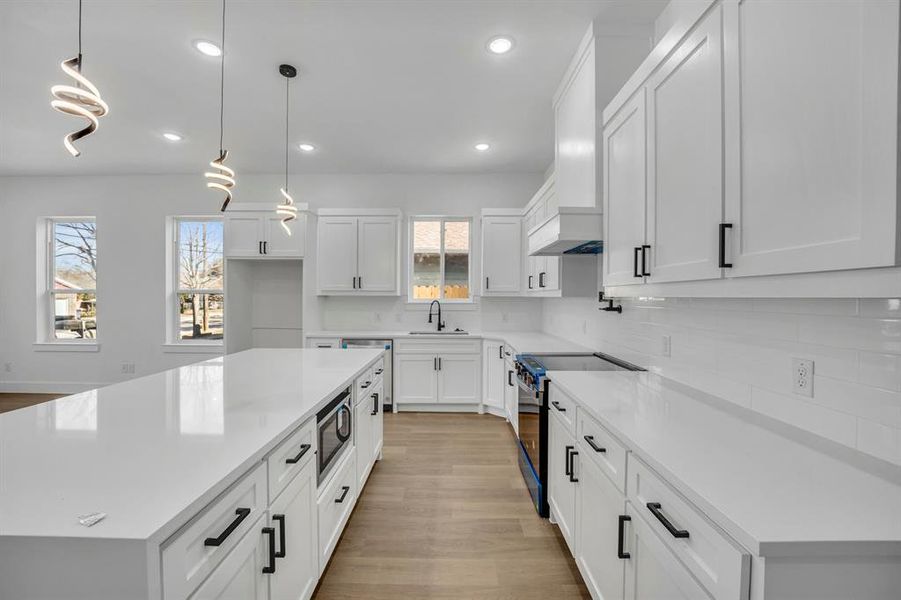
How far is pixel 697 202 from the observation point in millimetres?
1352

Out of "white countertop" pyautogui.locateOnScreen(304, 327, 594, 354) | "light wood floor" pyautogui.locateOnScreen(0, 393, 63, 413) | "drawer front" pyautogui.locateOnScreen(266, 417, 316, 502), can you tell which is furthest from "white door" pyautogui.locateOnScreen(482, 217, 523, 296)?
"light wood floor" pyautogui.locateOnScreen(0, 393, 63, 413)

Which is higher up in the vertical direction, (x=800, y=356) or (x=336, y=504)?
(x=800, y=356)

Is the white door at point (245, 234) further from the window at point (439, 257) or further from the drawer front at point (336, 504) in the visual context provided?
the drawer front at point (336, 504)

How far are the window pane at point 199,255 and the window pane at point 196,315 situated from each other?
0.49 feet

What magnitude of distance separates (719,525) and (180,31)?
3.59 meters

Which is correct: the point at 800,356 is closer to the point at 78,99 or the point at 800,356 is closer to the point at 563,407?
the point at 563,407

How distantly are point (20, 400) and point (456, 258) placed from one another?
6.09 metres

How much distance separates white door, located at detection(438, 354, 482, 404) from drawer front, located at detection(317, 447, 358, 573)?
2.25m

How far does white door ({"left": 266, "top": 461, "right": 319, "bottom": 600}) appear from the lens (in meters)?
1.27

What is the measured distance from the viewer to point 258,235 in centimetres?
471

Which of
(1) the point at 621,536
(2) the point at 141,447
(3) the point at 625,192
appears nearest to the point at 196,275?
(2) the point at 141,447

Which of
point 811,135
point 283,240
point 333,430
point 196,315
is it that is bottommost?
point 333,430

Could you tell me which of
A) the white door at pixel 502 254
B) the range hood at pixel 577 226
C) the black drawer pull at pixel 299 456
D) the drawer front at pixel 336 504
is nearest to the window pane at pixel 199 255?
the white door at pixel 502 254

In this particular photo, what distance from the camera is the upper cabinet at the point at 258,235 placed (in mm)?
4707
